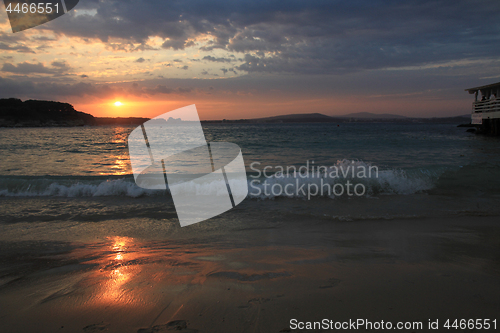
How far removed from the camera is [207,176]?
9406mm

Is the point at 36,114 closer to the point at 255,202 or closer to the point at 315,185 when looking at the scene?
the point at 255,202

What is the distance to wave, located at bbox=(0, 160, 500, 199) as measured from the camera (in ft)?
24.7

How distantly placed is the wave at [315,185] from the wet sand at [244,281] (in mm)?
3248

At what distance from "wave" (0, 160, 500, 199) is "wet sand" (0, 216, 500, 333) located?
3248 millimetres

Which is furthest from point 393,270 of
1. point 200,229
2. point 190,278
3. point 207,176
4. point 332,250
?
point 207,176

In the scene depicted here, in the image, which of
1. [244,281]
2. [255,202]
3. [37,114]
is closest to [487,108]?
[255,202]

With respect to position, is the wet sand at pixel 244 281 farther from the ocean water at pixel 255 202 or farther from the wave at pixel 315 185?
the wave at pixel 315 185

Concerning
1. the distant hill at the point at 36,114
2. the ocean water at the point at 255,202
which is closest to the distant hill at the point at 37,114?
the distant hill at the point at 36,114

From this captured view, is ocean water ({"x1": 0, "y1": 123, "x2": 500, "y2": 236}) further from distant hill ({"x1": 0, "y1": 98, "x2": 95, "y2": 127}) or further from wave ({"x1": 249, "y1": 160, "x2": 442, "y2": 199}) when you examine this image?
distant hill ({"x1": 0, "y1": 98, "x2": 95, "y2": 127})

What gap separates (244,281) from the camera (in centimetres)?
268

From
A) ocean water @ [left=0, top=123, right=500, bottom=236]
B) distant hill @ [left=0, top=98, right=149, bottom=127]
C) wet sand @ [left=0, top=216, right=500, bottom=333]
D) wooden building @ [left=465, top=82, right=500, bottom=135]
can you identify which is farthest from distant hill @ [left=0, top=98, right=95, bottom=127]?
wooden building @ [left=465, top=82, right=500, bottom=135]

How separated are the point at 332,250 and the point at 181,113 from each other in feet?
13.3

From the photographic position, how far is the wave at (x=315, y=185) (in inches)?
296

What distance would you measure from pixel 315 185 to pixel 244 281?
5.42m
